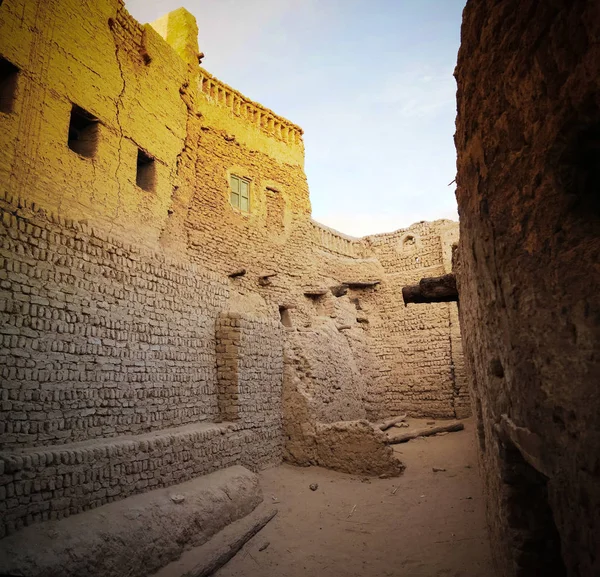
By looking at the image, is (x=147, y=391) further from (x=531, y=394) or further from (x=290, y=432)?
(x=531, y=394)

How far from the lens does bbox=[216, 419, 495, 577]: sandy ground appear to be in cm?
498

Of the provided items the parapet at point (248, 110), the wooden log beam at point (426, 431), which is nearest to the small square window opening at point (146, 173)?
the parapet at point (248, 110)

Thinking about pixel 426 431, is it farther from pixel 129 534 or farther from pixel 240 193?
pixel 129 534

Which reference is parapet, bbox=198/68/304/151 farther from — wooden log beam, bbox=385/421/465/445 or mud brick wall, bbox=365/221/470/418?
wooden log beam, bbox=385/421/465/445

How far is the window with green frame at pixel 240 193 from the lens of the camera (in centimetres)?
1079

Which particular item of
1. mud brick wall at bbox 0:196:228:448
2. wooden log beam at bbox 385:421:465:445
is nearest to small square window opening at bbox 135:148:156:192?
mud brick wall at bbox 0:196:228:448

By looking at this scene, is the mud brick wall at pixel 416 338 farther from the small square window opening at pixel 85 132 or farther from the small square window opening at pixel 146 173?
the small square window opening at pixel 85 132

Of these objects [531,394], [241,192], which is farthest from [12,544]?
[241,192]

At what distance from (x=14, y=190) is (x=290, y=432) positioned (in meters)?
6.90

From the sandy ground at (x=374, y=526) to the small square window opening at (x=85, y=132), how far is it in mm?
6782

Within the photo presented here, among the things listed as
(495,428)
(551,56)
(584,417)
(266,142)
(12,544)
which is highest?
(266,142)

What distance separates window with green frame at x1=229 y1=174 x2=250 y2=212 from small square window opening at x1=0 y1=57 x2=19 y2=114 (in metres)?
5.26

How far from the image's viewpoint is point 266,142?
471 inches

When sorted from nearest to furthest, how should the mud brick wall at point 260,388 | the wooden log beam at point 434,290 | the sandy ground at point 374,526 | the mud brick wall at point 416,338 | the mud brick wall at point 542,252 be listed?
the mud brick wall at point 542,252
the sandy ground at point 374,526
the wooden log beam at point 434,290
the mud brick wall at point 260,388
the mud brick wall at point 416,338
